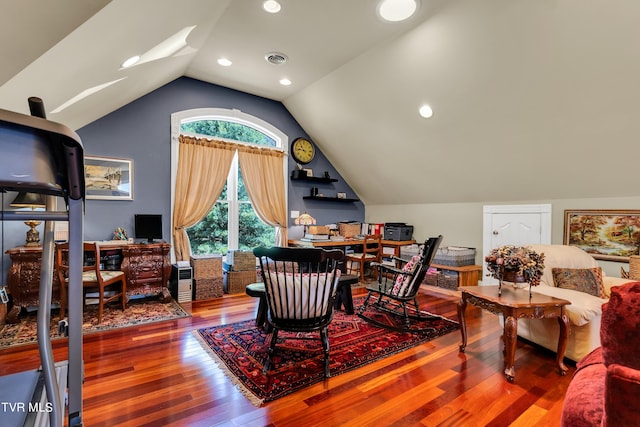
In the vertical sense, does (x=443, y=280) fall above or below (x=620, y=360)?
below

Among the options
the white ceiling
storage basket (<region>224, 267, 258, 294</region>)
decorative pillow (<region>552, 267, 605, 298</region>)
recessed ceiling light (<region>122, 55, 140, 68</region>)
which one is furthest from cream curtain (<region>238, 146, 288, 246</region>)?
decorative pillow (<region>552, 267, 605, 298</region>)

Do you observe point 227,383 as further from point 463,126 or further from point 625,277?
point 625,277

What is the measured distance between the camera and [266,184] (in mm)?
5270

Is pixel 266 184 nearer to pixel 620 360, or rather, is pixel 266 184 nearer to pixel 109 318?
pixel 109 318

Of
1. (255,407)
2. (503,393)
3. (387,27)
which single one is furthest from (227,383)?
(387,27)

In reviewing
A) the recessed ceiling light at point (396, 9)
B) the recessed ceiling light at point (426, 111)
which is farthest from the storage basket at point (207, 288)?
the recessed ceiling light at point (396, 9)

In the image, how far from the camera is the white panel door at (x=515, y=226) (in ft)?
13.1

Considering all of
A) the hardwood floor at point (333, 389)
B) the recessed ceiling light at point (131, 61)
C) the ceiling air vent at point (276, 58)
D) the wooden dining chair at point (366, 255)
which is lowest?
the hardwood floor at point (333, 389)

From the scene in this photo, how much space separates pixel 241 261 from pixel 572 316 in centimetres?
390

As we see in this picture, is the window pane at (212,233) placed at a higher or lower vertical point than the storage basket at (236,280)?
higher

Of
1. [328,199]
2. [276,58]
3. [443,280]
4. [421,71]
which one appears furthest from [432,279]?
[276,58]

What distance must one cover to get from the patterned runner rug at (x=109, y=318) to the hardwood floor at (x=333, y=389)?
283mm

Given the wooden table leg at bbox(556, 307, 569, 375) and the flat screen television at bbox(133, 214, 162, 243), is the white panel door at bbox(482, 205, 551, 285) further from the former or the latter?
the flat screen television at bbox(133, 214, 162, 243)

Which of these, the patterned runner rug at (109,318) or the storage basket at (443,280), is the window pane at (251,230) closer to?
the patterned runner rug at (109,318)
